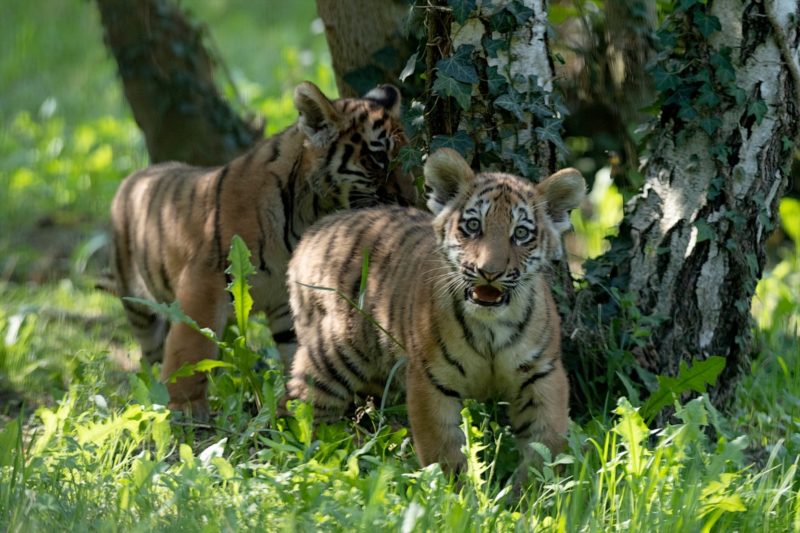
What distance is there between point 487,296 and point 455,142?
84 cm

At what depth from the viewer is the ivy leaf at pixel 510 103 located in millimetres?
4406

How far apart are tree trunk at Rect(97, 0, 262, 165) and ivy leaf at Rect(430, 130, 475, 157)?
2.99 m

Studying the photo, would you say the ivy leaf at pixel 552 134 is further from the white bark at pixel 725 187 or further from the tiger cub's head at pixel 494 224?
the white bark at pixel 725 187

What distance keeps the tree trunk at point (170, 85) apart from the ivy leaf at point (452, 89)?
310 centimetres

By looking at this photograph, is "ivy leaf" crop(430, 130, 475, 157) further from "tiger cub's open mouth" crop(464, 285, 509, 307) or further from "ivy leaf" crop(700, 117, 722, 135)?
"ivy leaf" crop(700, 117, 722, 135)

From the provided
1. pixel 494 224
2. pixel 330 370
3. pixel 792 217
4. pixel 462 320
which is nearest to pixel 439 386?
pixel 462 320

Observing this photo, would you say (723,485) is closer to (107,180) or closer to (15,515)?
(15,515)

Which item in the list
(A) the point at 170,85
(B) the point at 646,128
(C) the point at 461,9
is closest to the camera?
(C) the point at 461,9

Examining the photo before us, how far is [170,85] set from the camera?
705cm

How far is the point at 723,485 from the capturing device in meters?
3.31

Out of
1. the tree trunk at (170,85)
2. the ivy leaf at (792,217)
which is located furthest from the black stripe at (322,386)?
the ivy leaf at (792,217)

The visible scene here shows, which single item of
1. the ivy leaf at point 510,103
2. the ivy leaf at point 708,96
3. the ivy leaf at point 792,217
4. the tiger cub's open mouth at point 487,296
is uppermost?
the ivy leaf at point 510,103

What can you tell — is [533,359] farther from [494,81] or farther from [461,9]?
[461,9]

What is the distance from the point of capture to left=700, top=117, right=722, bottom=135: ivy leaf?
14.9 ft
